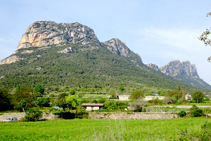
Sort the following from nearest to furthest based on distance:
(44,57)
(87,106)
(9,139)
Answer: (9,139), (87,106), (44,57)

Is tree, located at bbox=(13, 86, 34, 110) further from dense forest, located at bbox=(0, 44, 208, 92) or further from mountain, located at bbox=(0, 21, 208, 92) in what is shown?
mountain, located at bbox=(0, 21, 208, 92)

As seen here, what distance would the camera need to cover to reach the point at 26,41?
648 feet

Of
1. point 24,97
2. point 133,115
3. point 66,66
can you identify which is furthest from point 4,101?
point 66,66

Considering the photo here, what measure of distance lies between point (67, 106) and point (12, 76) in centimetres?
7515

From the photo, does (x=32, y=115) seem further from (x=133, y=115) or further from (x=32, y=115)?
(x=133, y=115)

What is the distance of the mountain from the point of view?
110625 millimetres

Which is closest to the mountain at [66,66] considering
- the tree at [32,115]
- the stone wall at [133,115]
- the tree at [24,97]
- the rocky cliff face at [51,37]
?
the rocky cliff face at [51,37]

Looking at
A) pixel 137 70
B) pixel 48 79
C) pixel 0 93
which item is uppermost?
pixel 137 70

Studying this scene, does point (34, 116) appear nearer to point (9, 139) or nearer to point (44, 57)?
point (9, 139)

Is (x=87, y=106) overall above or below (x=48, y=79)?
below

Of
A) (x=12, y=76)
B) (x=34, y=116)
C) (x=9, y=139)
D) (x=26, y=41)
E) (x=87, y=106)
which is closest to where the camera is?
(x=9, y=139)

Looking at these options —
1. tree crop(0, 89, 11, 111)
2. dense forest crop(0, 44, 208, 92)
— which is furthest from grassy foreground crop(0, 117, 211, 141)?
dense forest crop(0, 44, 208, 92)

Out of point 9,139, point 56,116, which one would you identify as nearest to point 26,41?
point 56,116

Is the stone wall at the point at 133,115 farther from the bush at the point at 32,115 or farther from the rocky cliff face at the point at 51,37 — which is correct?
the rocky cliff face at the point at 51,37
